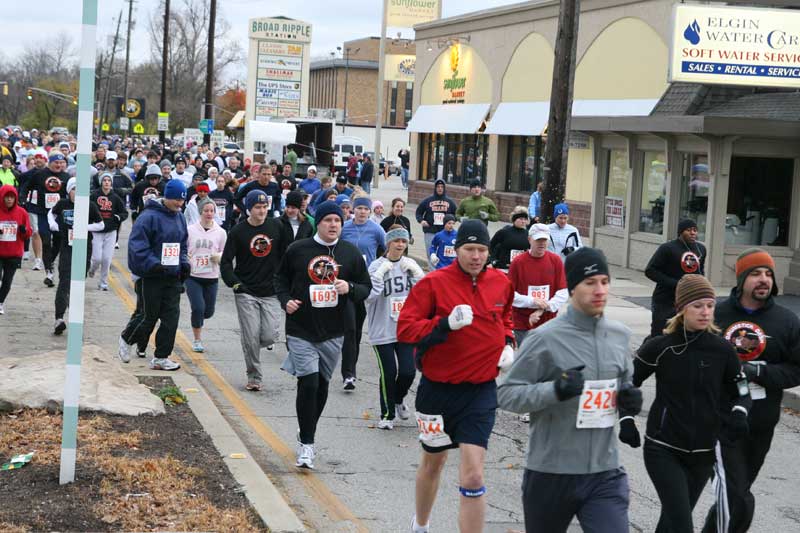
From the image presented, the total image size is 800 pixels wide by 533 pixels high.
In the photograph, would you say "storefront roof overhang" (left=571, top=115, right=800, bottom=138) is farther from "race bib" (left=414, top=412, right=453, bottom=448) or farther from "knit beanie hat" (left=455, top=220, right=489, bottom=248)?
"race bib" (left=414, top=412, right=453, bottom=448)

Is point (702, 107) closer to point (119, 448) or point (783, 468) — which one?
point (783, 468)

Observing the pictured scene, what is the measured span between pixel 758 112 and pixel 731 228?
2.41 m

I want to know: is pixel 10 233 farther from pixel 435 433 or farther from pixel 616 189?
pixel 616 189

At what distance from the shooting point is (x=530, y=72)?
33.9 metres

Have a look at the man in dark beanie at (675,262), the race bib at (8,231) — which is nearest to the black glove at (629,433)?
the man in dark beanie at (675,262)

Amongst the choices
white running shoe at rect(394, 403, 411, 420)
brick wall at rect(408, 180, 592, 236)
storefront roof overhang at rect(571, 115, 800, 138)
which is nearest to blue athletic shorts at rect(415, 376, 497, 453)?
white running shoe at rect(394, 403, 411, 420)

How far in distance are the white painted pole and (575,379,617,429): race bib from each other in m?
3.28

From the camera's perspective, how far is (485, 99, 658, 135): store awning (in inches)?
1049

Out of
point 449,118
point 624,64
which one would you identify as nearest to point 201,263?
point 624,64

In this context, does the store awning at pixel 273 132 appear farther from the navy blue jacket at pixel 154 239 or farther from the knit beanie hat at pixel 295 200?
the navy blue jacket at pixel 154 239

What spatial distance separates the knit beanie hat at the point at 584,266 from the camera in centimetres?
519

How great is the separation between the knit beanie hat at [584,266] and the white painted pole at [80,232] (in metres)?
3.15

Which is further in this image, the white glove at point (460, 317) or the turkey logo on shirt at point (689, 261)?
the turkey logo on shirt at point (689, 261)

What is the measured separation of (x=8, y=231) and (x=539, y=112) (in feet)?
68.5
